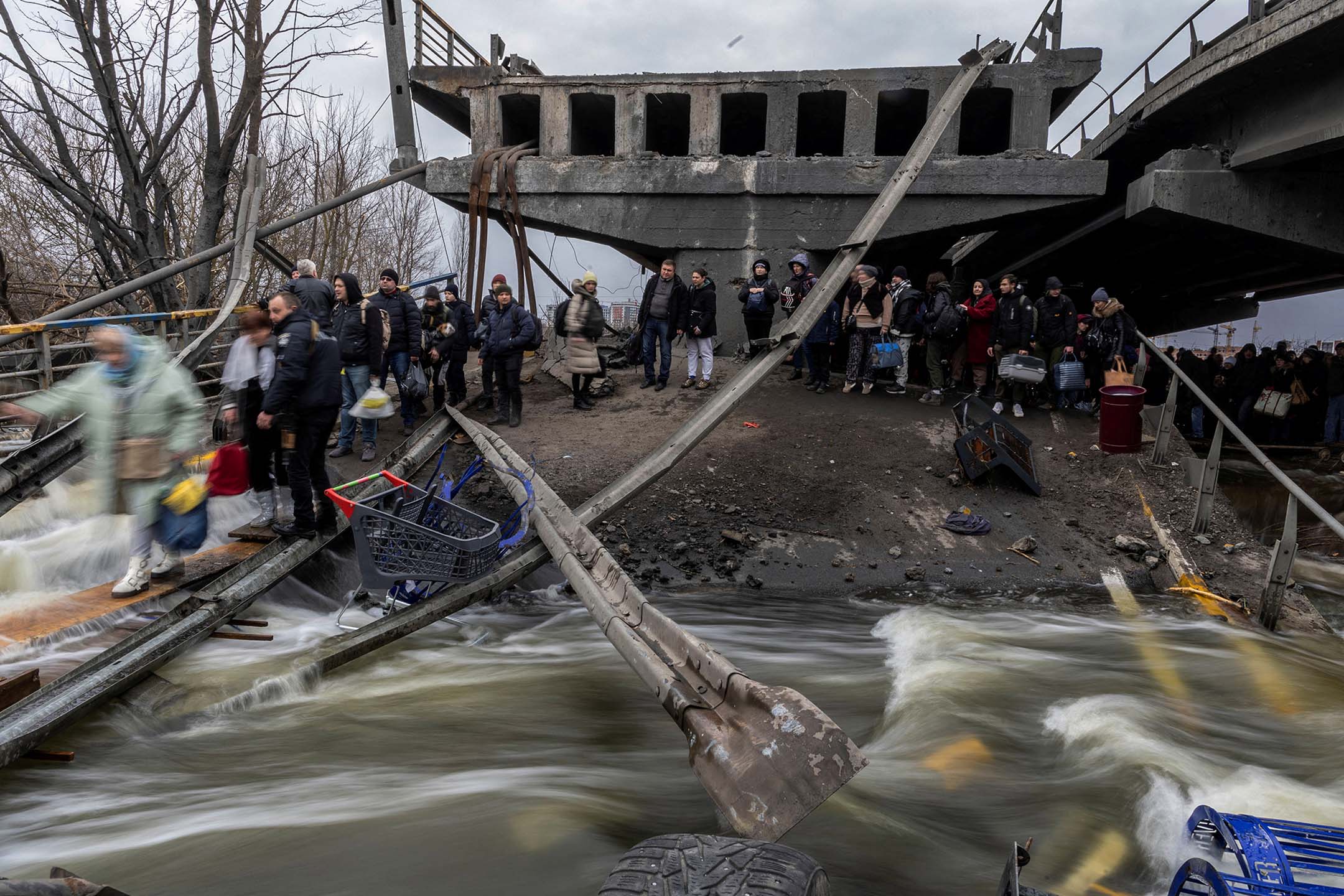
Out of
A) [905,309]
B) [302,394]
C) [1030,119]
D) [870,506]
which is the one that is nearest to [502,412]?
[302,394]

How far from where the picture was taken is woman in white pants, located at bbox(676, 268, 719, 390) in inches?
452

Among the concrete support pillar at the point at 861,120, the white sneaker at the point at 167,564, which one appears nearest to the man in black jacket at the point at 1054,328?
the concrete support pillar at the point at 861,120

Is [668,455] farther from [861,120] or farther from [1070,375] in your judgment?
[861,120]

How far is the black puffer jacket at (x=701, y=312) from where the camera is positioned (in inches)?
451

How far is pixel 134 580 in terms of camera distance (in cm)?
602

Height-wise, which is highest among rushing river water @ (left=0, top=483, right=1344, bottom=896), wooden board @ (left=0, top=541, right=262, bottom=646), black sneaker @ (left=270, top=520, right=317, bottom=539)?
black sneaker @ (left=270, top=520, right=317, bottom=539)

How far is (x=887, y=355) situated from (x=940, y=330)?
740 mm

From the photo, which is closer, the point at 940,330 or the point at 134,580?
the point at 134,580

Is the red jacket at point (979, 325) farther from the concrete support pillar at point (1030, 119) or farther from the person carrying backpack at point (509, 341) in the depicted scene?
the person carrying backpack at point (509, 341)

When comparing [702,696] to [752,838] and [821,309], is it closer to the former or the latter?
[752,838]

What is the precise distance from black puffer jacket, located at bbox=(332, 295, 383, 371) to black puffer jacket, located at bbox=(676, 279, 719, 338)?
13.1ft

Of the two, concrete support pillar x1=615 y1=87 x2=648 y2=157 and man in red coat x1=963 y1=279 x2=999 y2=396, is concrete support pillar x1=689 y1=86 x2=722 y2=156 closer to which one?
concrete support pillar x1=615 y1=87 x2=648 y2=157

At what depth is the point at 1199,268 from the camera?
20.2 m

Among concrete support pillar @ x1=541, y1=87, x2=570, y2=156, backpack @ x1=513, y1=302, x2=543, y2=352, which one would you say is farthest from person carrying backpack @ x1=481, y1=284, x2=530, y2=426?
concrete support pillar @ x1=541, y1=87, x2=570, y2=156
